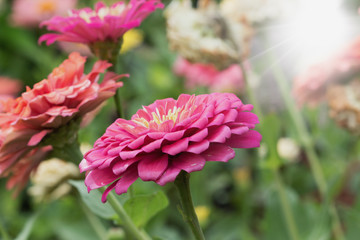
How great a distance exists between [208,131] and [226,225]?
2.31 feet

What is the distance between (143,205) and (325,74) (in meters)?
0.31

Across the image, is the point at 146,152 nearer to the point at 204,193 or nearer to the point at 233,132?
the point at 233,132

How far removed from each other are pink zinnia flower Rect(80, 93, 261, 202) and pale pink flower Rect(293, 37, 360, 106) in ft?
1.02

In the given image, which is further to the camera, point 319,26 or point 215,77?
point 215,77

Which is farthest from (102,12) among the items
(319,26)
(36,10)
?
(36,10)

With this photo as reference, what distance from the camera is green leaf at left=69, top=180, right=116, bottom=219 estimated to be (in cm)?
47

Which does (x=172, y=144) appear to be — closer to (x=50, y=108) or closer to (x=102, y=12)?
(x=50, y=108)

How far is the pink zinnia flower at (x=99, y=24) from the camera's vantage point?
0.46m

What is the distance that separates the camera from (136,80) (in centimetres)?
137

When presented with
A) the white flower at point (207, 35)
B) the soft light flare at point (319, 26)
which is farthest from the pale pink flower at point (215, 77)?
the white flower at point (207, 35)

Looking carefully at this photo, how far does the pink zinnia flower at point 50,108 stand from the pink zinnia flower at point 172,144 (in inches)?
2.7

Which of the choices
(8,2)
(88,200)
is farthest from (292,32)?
(8,2)

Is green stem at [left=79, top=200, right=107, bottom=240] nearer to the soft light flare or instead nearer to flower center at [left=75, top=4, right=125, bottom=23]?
flower center at [left=75, top=4, right=125, bottom=23]

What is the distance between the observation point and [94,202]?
0.48 m
